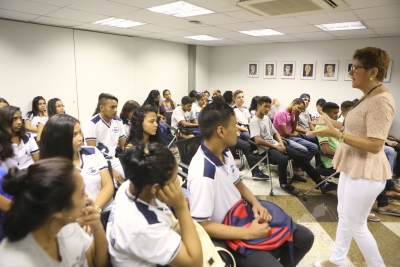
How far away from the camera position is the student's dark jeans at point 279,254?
127 cm

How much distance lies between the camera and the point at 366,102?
1625 millimetres

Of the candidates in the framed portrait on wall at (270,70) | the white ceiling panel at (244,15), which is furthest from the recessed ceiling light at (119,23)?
the framed portrait on wall at (270,70)

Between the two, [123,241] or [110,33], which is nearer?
[123,241]

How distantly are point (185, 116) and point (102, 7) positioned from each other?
2388mm

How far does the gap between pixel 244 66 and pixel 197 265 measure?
816 centimetres

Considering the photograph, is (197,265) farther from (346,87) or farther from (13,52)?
(346,87)

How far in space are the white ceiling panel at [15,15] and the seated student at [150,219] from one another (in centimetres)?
464

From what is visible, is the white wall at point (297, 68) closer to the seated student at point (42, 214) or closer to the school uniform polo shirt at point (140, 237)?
the school uniform polo shirt at point (140, 237)

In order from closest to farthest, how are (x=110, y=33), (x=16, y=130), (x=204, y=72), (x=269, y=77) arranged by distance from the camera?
(x=16, y=130) → (x=110, y=33) → (x=269, y=77) → (x=204, y=72)

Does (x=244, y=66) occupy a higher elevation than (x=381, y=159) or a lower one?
higher

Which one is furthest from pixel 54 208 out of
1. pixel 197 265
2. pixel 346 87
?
pixel 346 87

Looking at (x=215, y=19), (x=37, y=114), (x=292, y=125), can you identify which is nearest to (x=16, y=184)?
(x=292, y=125)

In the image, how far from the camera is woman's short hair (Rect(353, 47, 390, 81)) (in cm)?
159

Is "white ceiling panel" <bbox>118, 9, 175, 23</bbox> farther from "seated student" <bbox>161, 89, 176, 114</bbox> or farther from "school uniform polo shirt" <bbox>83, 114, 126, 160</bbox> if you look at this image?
"seated student" <bbox>161, 89, 176, 114</bbox>
